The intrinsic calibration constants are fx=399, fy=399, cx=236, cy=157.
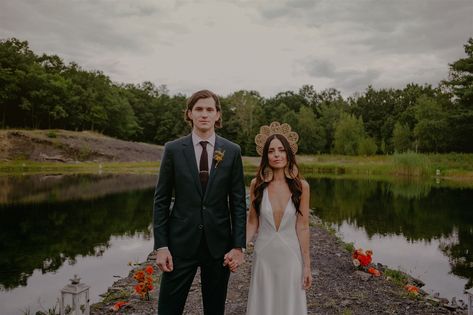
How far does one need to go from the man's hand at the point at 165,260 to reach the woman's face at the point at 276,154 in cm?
148

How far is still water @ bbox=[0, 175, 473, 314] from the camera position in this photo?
8586 mm

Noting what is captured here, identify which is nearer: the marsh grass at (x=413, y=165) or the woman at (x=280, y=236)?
the woman at (x=280, y=236)

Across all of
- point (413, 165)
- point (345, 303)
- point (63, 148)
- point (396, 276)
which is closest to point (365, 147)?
point (413, 165)

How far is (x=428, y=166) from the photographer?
35.3 m

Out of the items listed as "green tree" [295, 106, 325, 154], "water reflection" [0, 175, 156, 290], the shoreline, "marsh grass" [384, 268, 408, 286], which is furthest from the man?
"green tree" [295, 106, 325, 154]

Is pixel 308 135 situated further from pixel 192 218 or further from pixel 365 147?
pixel 192 218

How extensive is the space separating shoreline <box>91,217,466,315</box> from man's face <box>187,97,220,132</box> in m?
3.38

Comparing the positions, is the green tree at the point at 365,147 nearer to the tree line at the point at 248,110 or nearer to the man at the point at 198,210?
the tree line at the point at 248,110

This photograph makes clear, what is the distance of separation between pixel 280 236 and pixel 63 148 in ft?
152

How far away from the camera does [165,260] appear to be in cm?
333

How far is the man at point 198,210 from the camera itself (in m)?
3.38

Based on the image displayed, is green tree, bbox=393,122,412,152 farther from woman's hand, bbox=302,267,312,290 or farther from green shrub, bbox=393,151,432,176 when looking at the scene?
woman's hand, bbox=302,267,312,290

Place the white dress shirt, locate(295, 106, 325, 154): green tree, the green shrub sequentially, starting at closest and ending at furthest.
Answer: the white dress shirt < the green shrub < locate(295, 106, 325, 154): green tree

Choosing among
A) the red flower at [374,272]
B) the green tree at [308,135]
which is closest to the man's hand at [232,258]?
the red flower at [374,272]
